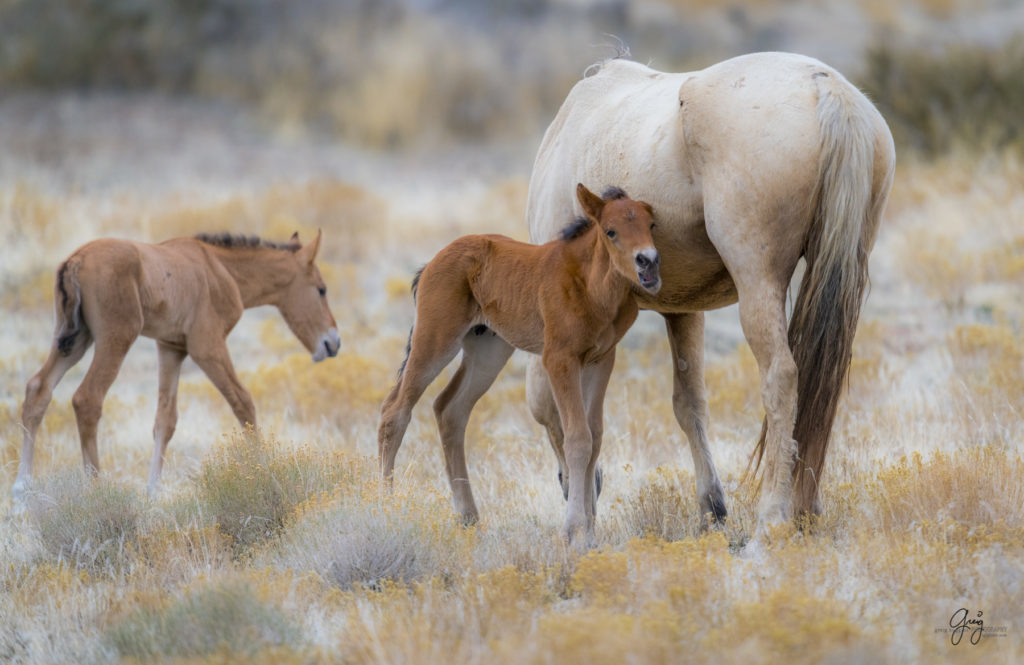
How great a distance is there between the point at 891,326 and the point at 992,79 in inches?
308

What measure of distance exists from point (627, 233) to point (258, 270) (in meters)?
3.72

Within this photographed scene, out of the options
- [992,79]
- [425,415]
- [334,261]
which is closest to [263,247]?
[425,415]

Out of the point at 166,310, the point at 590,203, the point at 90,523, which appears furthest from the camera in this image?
the point at 166,310

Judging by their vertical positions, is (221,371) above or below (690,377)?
below

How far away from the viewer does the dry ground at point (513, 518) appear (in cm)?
381

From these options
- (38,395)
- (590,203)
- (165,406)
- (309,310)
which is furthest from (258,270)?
(590,203)

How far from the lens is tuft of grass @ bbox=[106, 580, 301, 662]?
3.86m

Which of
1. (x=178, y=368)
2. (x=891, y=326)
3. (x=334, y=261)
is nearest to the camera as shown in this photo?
(x=178, y=368)

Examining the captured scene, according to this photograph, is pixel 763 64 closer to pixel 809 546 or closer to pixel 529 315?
pixel 529 315

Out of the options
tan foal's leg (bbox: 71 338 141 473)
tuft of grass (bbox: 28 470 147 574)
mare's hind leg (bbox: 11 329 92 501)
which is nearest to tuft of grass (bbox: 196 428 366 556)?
tuft of grass (bbox: 28 470 147 574)

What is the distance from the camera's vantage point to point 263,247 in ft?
25.2

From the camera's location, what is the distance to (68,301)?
6.38 meters

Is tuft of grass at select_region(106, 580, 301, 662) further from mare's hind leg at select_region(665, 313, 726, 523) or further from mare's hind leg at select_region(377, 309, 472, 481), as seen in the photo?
mare's hind leg at select_region(665, 313, 726, 523)

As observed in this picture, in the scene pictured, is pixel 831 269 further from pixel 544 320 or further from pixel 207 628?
pixel 207 628
